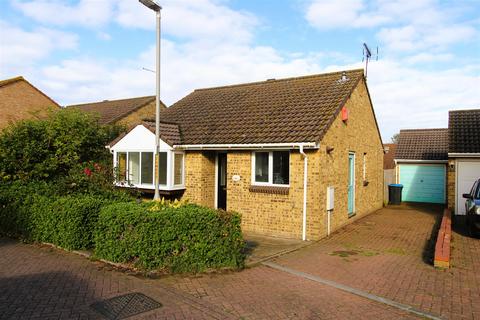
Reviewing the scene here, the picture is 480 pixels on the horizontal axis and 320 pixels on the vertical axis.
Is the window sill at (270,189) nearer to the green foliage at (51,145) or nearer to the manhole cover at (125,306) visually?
the green foliage at (51,145)

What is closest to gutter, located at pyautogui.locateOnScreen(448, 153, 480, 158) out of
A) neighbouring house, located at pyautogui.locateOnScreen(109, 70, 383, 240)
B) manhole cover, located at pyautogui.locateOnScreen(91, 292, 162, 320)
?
neighbouring house, located at pyautogui.locateOnScreen(109, 70, 383, 240)

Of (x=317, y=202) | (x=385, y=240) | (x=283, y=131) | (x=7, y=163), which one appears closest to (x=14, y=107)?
(x=7, y=163)

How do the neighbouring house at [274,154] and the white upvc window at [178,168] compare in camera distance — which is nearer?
the neighbouring house at [274,154]

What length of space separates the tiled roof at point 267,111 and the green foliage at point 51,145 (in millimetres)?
3055

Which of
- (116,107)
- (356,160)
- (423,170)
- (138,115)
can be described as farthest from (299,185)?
(116,107)

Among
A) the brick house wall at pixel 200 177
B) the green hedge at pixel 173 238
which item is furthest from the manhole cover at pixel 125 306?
the brick house wall at pixel 200 177

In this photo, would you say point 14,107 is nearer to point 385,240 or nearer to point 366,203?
point 366,203

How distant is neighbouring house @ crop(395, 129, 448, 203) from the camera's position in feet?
71.7

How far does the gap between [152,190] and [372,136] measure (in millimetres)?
9539

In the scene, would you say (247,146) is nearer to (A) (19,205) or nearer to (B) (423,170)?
(A) (19,205)

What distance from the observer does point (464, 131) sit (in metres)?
16.8

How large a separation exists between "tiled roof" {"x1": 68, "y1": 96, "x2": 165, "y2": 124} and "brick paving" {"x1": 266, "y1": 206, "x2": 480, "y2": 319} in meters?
19.1

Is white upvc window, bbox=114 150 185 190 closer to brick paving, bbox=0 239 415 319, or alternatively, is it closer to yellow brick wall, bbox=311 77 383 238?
yellow brick wall, bbox=311 77 383 238

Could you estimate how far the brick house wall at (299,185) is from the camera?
34.1 feet
